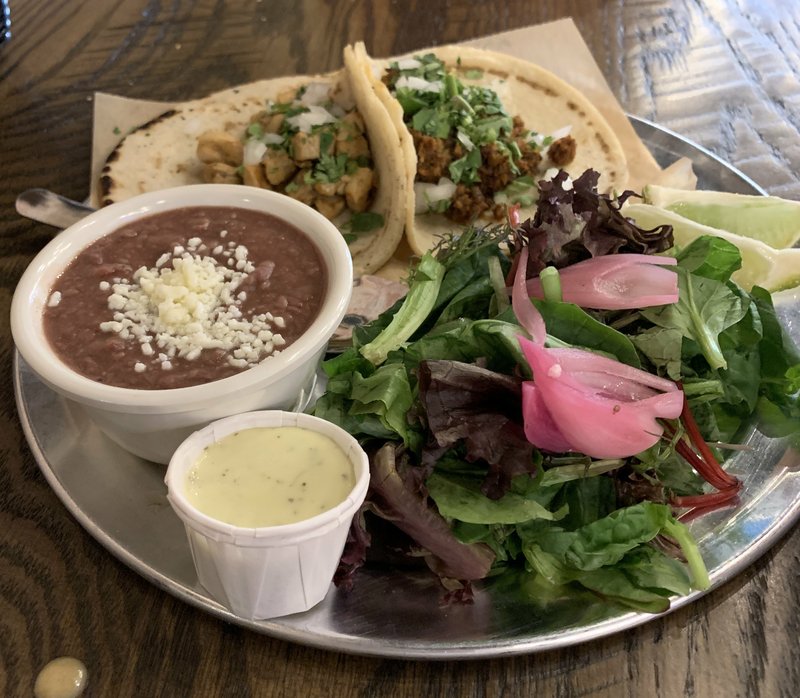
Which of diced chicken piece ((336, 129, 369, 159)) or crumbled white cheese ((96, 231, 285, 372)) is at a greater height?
diced chicken piece ((336, 129, 369, 159))

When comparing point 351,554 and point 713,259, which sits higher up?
point 713,259

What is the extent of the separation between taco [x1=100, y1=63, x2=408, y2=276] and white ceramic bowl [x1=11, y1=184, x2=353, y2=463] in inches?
21.5

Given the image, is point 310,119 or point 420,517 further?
point 310,119

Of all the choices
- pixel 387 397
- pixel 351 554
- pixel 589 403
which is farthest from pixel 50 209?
pixel 589 403

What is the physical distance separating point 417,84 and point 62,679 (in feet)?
7.49

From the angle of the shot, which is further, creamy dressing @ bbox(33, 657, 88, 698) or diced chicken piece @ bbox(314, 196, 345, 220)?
diced chicken piece @ bbox(314, 196, 345, 220)

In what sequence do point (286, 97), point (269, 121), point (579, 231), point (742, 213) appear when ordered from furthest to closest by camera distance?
point (286, 97) → point (269, 121) → point (742, 213) → point (579, 231)

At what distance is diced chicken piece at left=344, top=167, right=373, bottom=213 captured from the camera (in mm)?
2766

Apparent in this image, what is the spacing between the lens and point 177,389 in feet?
5.72

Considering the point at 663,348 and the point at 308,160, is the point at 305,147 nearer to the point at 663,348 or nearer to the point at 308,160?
the point at 308,160

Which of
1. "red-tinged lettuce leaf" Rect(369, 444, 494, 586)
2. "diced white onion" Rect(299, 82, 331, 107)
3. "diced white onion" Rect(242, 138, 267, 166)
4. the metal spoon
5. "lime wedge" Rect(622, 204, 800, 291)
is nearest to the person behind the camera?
"red-tinged lettuce leaf" Rect(369, 444, 494, 586)

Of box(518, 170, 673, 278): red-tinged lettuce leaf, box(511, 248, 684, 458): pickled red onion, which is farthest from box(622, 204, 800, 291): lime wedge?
box(511, 248, 684, 458): pickled red onion

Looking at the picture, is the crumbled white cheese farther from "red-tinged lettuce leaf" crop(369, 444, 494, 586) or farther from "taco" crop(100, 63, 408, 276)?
"taco" crop(100, 63, 408, 276)

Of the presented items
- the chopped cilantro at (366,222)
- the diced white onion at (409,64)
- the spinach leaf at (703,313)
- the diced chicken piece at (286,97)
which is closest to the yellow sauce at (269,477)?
the spinach leaf at (703,313)
